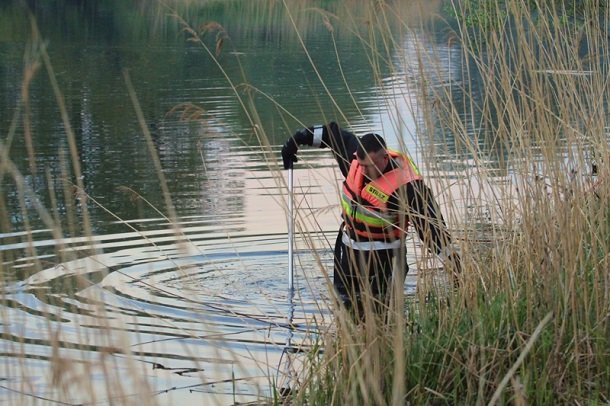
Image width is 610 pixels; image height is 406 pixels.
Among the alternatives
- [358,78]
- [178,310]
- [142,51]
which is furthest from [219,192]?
[142,51]

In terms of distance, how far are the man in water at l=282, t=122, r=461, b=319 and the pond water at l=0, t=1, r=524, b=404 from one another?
173mm

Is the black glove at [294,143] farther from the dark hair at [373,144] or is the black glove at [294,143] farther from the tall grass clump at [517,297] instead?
the tall grass clump at [517,297]

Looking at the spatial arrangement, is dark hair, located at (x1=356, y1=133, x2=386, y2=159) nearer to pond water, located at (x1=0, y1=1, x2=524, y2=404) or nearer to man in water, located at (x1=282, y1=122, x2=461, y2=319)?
man in water, located at (x1=282, y1=122, x2=461, y2=319)

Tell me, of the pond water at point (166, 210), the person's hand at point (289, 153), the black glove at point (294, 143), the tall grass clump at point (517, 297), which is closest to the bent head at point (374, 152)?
the pond water at point (166, 210)

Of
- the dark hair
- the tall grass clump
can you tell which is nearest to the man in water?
the dark hair

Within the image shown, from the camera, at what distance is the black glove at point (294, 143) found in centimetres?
779

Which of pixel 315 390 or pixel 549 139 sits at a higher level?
pixel 549 139

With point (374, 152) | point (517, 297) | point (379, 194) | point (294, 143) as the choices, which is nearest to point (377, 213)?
point (379, 194)

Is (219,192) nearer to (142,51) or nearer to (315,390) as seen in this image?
(315,390)

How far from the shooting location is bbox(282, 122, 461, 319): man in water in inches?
192

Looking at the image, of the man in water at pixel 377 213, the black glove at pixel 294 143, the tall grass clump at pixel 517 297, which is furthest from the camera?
the black glove at pixel 294 143

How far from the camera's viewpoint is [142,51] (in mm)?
30172

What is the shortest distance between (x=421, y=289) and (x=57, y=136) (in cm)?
1265

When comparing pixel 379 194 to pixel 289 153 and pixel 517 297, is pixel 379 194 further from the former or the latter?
pixel 517 297
